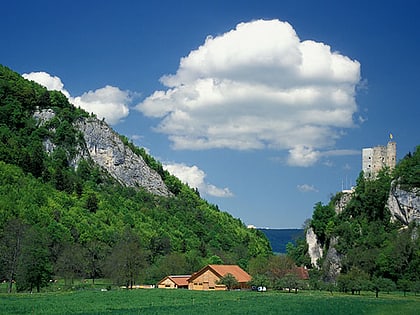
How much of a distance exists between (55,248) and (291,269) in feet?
143

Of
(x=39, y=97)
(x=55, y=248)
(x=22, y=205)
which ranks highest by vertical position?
(x=39, y=97)

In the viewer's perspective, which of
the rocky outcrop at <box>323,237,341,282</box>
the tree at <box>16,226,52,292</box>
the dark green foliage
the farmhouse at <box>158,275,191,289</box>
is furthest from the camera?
the rocky outcrop at <box>323,237,341,282</box>

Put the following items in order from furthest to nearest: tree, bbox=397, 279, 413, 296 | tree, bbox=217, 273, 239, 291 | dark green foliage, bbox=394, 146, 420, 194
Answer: dark green foliage, bbox=394, 146, 420, 194 < tree, bbox=217, 273, 239, 291 < tree, bbox=397, 279, 413, 296

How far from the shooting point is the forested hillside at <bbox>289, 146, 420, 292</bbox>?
10394 cm

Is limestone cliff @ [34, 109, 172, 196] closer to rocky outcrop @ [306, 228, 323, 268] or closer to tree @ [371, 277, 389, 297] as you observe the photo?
rocky outcrop @ [306, 228, 323, 268]

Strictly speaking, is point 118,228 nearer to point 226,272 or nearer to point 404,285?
point 226,272

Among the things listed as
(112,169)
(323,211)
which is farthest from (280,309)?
(112,169)

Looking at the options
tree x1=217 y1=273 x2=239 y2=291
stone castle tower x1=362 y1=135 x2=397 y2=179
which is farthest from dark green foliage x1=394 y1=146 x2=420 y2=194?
tree x1=217 y1=273 x2=239 y2=291

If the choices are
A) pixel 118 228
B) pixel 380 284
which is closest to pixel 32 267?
pixel 380 284

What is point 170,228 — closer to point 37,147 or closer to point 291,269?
point 37,147

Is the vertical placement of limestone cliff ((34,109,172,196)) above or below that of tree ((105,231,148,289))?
above

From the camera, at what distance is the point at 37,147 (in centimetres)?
15988

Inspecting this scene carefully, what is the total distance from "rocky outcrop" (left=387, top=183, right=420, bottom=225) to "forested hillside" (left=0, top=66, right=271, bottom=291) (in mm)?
42244

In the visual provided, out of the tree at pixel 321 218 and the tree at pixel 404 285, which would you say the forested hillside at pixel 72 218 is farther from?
the tree at pixel 404 285
